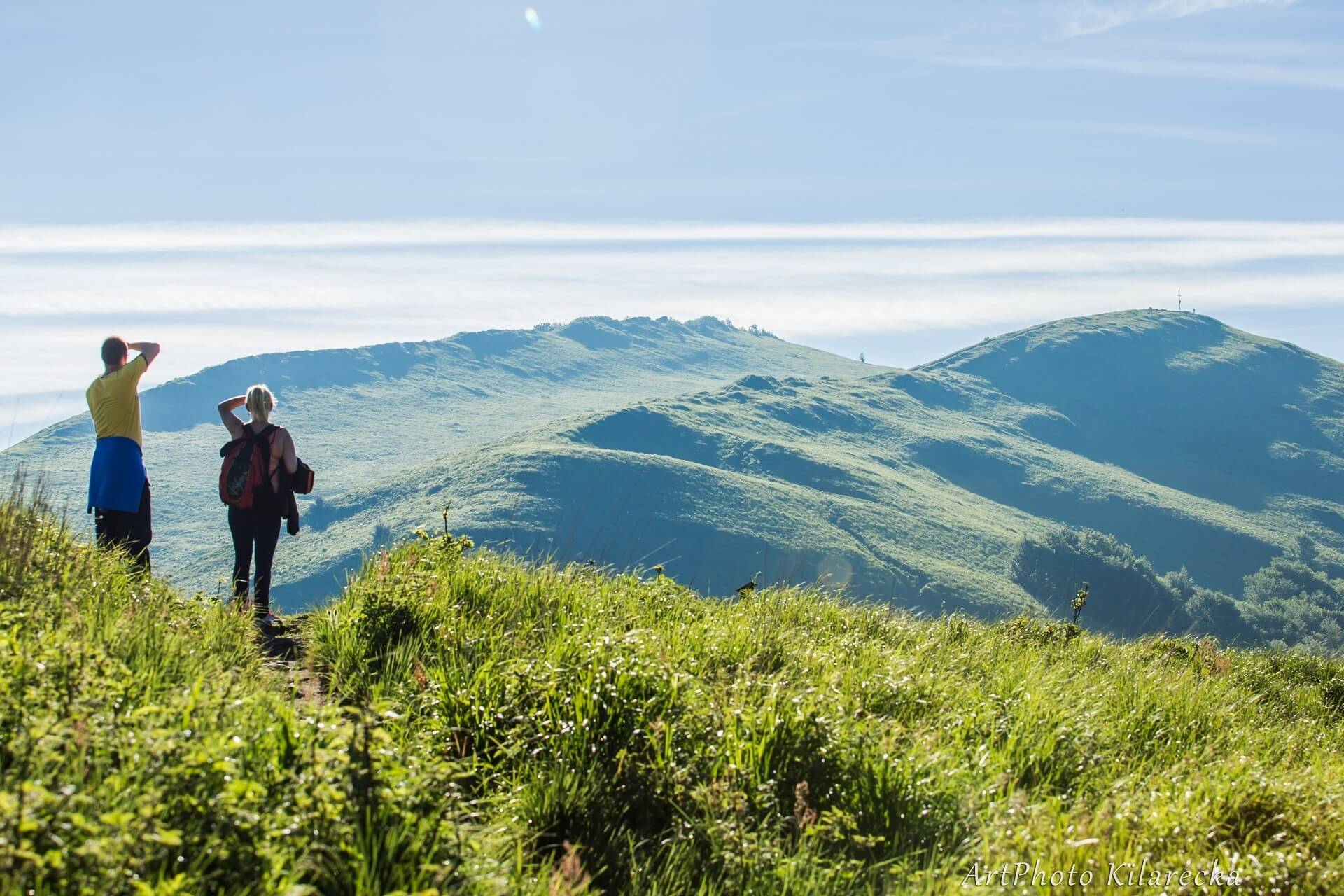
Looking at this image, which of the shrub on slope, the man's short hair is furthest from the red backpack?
the shrub on slope

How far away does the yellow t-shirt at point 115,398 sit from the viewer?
8773 mm

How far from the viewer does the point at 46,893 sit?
274 cm

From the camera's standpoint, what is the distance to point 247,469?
864 cm

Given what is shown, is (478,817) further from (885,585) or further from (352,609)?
(885,585)

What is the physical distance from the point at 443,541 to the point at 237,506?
2176 millimetres

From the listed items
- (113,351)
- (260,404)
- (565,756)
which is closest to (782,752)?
(565,756)

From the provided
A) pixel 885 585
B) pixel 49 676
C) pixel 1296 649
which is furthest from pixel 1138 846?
pixel 885 585

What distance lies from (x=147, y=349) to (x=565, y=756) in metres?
7.00

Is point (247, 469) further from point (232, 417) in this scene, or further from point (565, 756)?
point (565, 756)

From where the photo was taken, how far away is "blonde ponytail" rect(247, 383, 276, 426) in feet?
28.2

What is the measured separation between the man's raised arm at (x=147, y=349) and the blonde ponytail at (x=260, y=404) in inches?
48.0

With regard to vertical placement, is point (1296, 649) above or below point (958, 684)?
below

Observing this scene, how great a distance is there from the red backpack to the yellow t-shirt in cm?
103

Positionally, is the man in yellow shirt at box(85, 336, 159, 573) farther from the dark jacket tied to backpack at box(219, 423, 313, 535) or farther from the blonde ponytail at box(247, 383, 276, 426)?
the blonde ponytail at box(247, 383, 276, 426)
